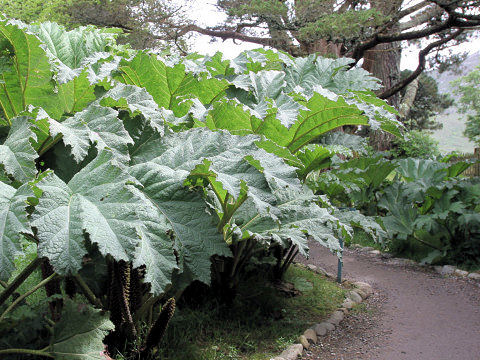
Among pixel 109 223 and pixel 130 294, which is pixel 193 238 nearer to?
pixel 109 223

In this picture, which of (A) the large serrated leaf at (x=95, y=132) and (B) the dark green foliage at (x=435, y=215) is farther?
(B) the dark green foliage at (x=435, y=215)

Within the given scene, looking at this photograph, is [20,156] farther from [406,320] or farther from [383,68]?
[383,68]

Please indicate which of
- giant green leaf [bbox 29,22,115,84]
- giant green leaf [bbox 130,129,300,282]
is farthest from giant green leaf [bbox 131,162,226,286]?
giant green leaf [bbox 29,22,115,84]

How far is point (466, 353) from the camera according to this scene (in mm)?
2600

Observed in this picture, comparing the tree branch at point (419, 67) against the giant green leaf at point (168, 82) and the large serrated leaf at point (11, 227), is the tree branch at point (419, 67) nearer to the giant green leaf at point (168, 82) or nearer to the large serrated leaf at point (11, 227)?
the giant green leaf at point (168, 82)

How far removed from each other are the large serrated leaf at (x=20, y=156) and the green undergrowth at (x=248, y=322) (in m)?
1.17

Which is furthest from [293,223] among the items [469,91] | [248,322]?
[469,91]

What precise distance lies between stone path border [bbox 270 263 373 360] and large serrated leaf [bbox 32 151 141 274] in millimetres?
1504

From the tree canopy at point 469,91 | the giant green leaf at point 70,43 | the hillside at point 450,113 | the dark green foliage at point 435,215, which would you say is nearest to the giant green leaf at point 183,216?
the giant green leaf at point 70,43

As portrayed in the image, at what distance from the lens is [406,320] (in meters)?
3.09

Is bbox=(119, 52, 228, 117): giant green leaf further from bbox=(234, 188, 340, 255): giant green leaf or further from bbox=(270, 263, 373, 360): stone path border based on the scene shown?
→ bbox=(270, 263, 373, 360): stone path border

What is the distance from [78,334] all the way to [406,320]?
246 centimetres

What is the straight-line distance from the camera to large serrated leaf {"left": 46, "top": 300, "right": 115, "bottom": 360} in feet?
4.89

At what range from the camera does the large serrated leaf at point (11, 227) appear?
1.01m
